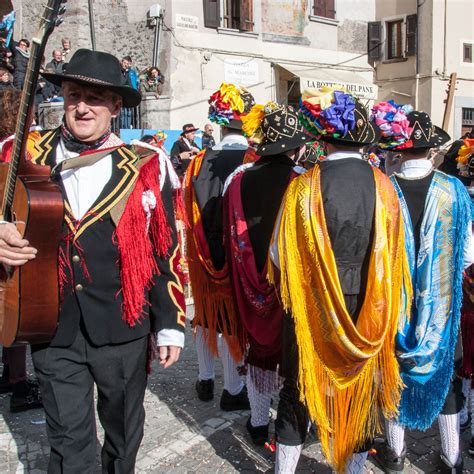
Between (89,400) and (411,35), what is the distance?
19386mm

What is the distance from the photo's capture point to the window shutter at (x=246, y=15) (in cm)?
1577

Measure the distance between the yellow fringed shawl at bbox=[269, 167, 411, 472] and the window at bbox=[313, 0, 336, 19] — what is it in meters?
16.2

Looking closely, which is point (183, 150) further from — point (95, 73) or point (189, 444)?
point (95, 73)

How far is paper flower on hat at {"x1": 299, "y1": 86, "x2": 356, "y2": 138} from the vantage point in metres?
2.69

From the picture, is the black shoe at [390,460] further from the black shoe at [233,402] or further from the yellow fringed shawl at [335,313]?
the black shoe at [233,402]

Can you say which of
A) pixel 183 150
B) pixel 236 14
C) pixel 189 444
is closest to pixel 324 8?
pixel 236 14

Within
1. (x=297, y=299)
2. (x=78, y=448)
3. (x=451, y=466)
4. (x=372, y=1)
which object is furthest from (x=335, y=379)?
(x=372, y=1)

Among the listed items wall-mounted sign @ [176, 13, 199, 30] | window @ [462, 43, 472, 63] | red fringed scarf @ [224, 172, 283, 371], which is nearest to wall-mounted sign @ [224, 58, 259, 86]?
wall-mounted sign @ [176, 13, 199, 30]

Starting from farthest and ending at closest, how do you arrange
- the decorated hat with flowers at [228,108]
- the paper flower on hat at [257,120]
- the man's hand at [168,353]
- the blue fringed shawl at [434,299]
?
the decorated hat with flowers at [228,108], the paper flower on hat at [257,120], the blue fringed shawl at [434,299], the man's hand at [168,353]

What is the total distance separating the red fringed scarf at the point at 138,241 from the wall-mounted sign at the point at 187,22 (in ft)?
42.7

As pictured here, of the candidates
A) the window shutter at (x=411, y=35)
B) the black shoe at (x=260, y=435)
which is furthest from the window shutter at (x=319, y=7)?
the black shoe at (x=260, y=435)

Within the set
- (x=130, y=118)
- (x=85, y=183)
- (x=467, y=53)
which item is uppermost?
(x=467, y=53)

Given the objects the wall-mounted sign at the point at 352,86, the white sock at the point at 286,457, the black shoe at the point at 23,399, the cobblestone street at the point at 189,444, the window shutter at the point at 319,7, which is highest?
the window shutter at the point at 319,7

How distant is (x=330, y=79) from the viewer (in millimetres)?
17438
